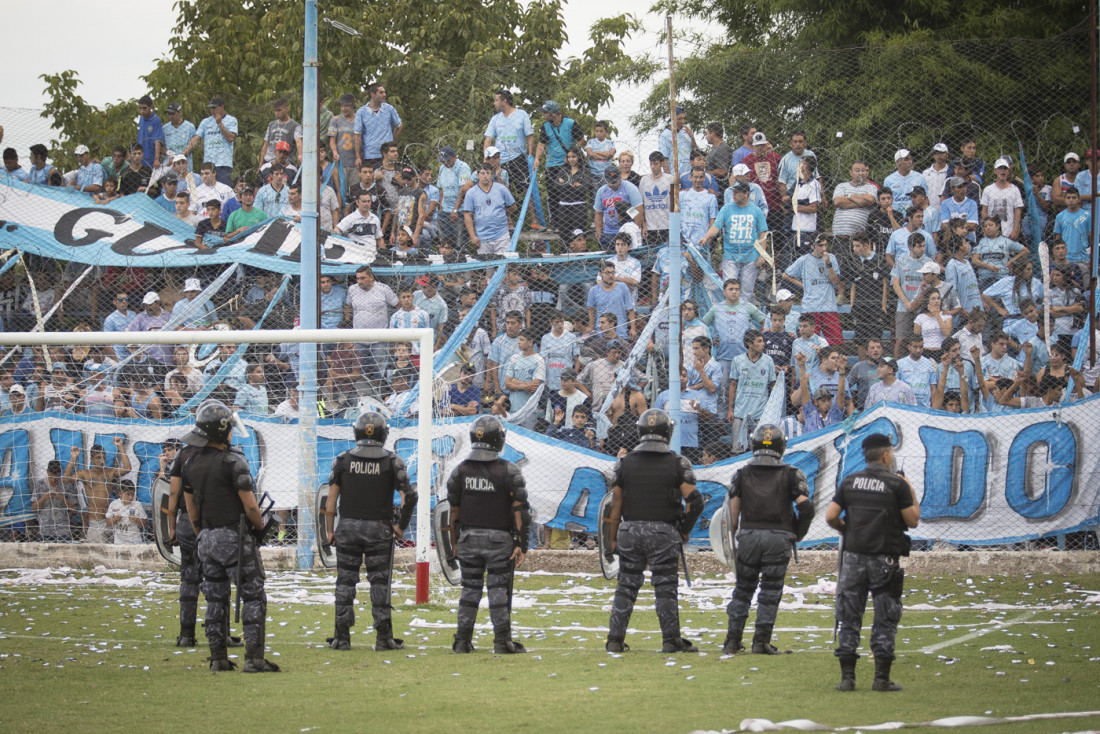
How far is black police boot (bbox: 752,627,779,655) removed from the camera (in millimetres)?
9180

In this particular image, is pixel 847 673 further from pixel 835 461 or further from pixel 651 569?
pixel 835 461

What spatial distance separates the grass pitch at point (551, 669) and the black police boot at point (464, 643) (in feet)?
0.42

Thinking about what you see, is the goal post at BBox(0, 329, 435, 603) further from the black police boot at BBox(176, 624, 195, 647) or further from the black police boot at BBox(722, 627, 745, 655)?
the black police boot at BBox(722, 627, 745, 655)

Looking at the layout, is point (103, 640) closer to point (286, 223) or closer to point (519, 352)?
point (519, 352)

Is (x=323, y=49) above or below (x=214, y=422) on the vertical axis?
above

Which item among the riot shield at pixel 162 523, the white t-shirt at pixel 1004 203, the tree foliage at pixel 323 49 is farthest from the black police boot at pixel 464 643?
the tree foliage at pixel 323 49

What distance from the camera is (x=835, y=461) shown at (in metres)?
13.5

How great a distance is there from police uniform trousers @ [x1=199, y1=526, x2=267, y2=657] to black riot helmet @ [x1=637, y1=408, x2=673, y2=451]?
3063 mm

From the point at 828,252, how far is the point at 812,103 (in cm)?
233

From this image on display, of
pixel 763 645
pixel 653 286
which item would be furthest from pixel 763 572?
pixel 653 286

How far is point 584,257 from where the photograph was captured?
50.1 ft

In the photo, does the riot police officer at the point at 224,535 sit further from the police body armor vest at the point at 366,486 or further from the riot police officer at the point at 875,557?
the riot police officer at the point at 875,557

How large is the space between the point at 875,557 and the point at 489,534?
2.99m

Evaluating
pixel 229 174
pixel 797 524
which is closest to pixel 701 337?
pixel 797 524
